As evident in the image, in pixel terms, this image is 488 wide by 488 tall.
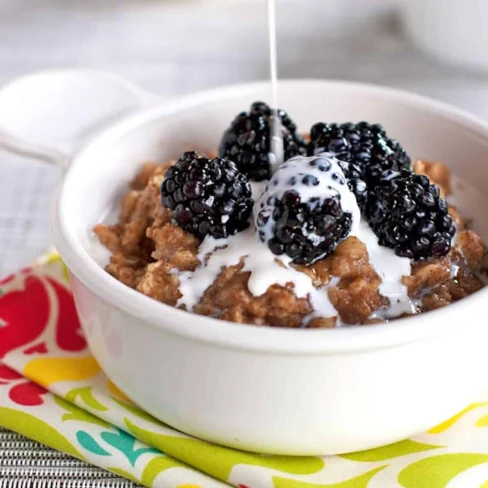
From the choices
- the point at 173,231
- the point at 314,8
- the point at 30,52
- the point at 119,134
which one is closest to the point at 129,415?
the point at 173,231

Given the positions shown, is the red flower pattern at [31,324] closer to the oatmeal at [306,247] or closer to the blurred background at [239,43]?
the oatmeal at [306,247]

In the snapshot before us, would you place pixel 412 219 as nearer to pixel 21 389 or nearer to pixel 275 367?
pixel 275 367

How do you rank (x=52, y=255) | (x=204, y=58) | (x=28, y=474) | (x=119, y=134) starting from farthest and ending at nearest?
1. (x=204, y=58)
2. (x=52, y=255)
3. (x=119, y=134)
4. (x=28, y=474)

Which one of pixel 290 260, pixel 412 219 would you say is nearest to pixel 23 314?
pixel 290 260

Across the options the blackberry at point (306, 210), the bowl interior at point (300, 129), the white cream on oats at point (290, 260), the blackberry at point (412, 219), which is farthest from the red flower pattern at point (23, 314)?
the blackberry at point (412, 219)

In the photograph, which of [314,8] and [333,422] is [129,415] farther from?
[314,8]

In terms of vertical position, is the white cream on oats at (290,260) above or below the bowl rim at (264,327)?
above
